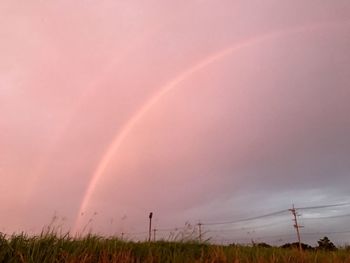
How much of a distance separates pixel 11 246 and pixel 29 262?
0.91 m

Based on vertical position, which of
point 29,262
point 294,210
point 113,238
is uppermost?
point 294,210

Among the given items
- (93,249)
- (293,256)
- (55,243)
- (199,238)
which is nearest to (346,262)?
(293,256)

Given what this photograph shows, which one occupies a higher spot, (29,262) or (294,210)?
(294,210)

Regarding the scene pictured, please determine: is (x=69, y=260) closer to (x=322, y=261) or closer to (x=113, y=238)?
(x=113, y=238)

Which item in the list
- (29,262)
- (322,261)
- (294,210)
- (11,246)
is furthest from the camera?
(294,210)

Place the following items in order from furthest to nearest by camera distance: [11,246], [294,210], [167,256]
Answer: [294,210] < [167,256] < [11,246]

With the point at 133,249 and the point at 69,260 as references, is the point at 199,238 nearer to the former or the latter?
the point at 133,249

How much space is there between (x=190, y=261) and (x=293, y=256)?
12.3 feet

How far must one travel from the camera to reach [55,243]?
9.55 metres

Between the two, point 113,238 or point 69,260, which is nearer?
point 69,260

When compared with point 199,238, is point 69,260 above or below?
below

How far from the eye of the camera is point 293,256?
11.5 metres

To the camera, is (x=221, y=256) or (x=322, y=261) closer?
(x=221, y=256)

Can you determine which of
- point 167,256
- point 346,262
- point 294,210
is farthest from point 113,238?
point 294,210
